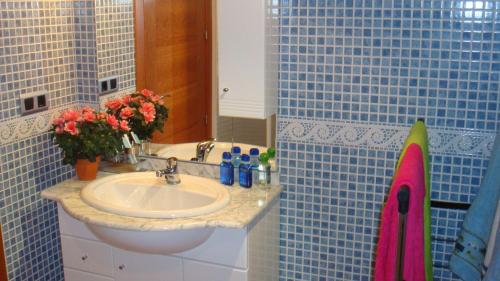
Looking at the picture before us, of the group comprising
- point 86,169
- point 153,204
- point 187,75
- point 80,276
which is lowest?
point 80,276

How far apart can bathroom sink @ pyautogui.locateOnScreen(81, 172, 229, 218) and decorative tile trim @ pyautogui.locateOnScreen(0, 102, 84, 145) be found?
0.33 metres

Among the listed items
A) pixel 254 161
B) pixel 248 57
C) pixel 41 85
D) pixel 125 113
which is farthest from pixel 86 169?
pixel 248 57

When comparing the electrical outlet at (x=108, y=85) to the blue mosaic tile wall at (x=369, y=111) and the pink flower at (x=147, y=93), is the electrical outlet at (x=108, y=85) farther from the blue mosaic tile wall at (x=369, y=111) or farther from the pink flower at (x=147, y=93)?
the blue mosaic tile wall at (x=369, y=111)

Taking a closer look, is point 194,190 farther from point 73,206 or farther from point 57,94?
point 57,94

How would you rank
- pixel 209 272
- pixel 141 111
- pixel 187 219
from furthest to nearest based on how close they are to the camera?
pixel 141 111 → pixel 209 272 → pixel 187 219

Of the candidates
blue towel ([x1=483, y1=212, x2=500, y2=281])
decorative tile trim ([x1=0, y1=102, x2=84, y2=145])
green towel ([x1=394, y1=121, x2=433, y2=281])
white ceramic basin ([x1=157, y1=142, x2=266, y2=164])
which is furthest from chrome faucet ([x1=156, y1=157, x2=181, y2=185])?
blue towel ([x1=483, y1=212, x2=500, y2=281])

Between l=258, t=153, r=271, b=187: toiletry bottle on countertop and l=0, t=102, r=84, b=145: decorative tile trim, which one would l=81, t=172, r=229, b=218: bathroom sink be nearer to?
l=258, t=153, r=271, b=187: toiletry bottle on countertop

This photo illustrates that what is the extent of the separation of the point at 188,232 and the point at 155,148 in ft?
2.03

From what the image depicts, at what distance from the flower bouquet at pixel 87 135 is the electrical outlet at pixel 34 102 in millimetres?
92

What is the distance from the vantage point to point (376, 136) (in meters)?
Answer: 2.16

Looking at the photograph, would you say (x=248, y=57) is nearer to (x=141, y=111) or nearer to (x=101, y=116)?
(x=141, y=111)

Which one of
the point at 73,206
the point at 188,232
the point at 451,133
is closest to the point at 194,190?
the point at 188,232

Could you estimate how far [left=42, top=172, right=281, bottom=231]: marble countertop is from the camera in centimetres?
189

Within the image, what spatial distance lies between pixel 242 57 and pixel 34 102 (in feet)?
2.65
